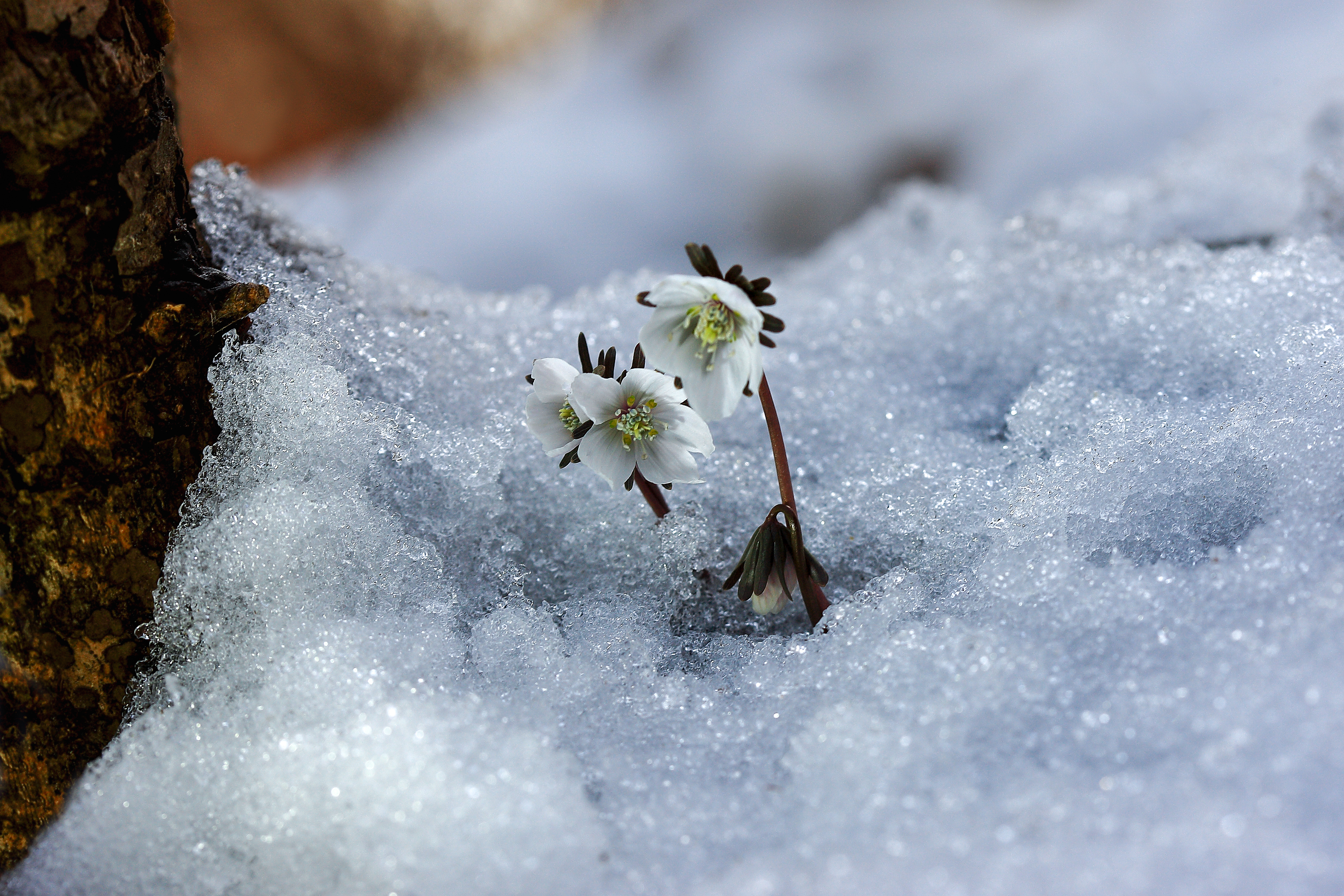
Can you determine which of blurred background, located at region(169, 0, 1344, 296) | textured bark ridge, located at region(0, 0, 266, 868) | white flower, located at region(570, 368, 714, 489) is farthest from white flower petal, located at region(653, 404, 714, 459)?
blurred background, located at region(169, 0, 1344, 296)

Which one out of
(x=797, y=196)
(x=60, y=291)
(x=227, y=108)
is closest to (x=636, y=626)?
(x=60, y=291)

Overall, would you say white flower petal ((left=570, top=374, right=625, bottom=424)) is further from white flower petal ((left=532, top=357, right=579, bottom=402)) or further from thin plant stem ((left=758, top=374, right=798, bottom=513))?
thin plant stem ((left=758, top=374, right=798, bottom=513))

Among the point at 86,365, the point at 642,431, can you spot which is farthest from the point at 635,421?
the point at 86,365

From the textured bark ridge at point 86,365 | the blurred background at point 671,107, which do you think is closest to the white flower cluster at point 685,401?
the textured bark ridge at point 86,365

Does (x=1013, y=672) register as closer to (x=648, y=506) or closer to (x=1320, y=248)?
(x=648, y=506)

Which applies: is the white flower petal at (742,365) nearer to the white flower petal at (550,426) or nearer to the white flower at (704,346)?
A: the white flower at (704,346)
